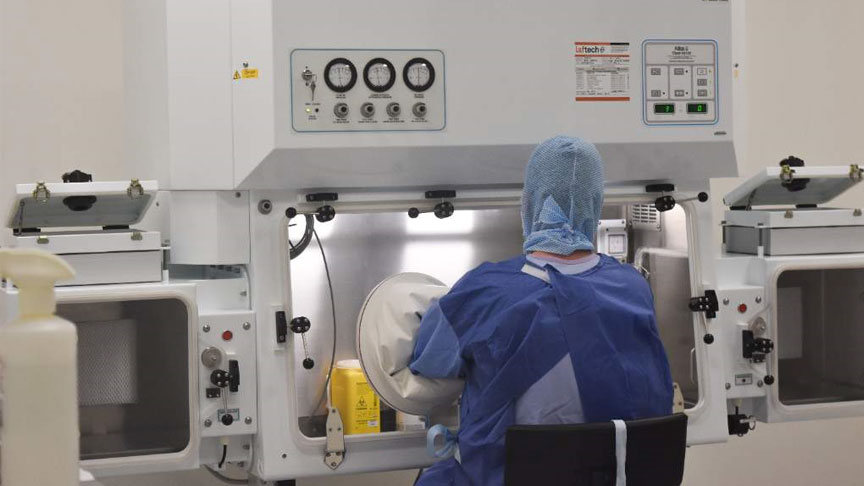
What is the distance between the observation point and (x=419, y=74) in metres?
2.11

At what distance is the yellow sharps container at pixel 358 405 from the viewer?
223 cm

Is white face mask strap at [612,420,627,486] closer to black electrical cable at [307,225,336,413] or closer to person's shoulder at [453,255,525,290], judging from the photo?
person's shoulder at [453,255,525,290]

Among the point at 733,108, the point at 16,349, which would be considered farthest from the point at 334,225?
the point at 16,349

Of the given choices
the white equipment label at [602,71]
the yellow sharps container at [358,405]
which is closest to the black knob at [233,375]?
the yellow sharps container at [358,405]

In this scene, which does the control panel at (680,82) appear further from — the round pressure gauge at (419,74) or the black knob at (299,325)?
the black knob at (299,325)

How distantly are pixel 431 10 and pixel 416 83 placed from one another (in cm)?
16

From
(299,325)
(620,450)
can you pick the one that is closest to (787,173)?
(620,450)

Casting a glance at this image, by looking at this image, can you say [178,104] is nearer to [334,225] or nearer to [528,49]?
[334,225]

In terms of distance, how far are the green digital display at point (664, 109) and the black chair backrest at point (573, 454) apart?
0.79 m

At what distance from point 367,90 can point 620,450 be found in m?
0.90

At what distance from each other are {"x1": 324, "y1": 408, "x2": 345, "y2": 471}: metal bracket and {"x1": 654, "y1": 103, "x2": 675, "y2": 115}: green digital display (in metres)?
0.99

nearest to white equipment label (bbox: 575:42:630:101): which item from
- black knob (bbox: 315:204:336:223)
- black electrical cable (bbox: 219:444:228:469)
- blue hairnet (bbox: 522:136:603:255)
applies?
blue hairnet (bbox: 522:136:603:255)

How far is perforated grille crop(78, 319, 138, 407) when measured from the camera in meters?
2.09

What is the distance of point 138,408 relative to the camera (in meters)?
2.13
